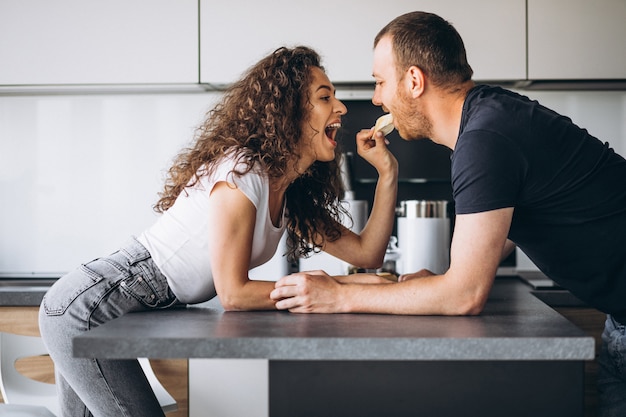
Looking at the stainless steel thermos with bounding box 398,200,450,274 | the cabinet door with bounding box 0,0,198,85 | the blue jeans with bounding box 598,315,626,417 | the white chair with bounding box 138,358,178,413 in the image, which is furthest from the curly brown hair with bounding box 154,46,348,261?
the cabinet door with bounding box 0,0,198,85

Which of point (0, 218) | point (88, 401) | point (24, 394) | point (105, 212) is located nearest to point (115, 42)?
point (105, 212)

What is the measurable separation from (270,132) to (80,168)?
1468 mm

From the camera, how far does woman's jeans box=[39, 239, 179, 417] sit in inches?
52.4

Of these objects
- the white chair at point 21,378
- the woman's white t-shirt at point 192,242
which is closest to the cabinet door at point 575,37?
the woman's white t-shirt at point 192,242

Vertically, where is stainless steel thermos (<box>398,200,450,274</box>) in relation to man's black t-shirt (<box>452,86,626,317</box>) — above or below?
below

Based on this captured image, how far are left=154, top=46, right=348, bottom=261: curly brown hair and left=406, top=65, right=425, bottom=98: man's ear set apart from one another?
0.24m

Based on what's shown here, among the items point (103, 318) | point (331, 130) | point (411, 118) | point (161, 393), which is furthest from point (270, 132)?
point (161, 393)

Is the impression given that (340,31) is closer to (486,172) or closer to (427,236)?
(427,236)

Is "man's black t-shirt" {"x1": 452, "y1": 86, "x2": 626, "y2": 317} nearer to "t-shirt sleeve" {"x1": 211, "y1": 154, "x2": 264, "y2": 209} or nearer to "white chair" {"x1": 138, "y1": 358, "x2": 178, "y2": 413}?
"t-shirt sleeve" {"x1": 211, "y1": 154, "x2": 264, "y2": 209}

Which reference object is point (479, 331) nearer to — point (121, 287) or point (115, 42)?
point (121, 287)

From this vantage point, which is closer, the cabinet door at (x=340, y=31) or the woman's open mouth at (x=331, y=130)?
the woman's open mouth at (x=331, y=130)

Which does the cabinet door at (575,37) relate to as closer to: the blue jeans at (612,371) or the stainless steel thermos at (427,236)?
the stainless steel thermos at (427,236)

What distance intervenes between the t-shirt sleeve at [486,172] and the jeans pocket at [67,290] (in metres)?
0.73

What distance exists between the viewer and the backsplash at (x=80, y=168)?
109 inches
